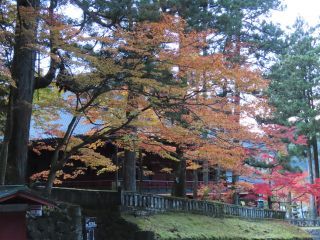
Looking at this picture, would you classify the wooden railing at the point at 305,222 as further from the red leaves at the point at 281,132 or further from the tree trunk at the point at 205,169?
the tree trunk at the point at 205,169

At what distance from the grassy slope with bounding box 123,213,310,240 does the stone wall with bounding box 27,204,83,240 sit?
247 cm

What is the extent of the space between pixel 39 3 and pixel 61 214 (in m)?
6.50

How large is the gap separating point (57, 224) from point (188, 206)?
795cm

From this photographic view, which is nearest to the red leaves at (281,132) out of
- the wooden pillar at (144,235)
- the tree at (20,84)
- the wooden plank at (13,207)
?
the wooden pillar at (144,235)

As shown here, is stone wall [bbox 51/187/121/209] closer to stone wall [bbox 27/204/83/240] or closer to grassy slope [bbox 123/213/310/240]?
grassy slope [bbox 123/213/310/240]

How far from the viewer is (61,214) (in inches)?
524

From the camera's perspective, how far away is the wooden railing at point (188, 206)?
16.5 meters

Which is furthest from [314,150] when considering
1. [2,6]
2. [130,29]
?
[2,6]

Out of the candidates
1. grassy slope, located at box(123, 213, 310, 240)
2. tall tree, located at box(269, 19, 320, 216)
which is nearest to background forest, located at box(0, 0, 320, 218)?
grassy slope, located at box(123, 213, 310, 240)

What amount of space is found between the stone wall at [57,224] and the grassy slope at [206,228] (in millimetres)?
2469

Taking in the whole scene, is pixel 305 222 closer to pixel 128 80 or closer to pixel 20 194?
pixel 128 80

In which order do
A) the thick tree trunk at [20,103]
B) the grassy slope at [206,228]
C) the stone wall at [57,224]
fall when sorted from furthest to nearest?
the grassy slope at [206,228] → the thick tree trunk at [20,103] → the stone wall at [57,224]

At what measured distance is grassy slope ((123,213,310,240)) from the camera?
15.6 m

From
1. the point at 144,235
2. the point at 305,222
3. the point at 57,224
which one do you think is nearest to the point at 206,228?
the point at 144,235
